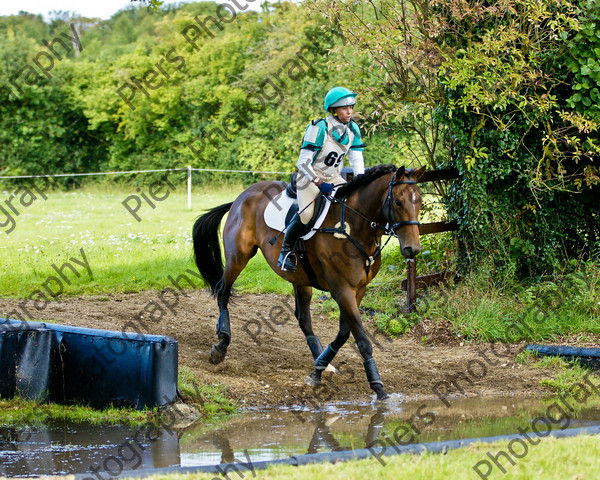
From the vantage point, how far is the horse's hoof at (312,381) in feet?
24.5

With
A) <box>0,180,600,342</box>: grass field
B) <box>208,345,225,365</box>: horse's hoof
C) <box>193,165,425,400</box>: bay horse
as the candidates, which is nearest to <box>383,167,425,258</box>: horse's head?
<box>193,165,425,400</box>: bay horse

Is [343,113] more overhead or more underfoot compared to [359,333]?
more overhead

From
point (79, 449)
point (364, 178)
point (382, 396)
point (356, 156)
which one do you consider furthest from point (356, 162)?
point (79, 449)

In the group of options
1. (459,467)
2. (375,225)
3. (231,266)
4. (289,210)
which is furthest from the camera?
(231,266)

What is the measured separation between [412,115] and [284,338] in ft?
13.7

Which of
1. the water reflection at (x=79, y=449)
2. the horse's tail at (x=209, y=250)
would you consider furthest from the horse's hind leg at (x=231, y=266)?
the water reflection at (x=79, y=449)

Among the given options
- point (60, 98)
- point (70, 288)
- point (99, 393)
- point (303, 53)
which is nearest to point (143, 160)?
point (60, 98)

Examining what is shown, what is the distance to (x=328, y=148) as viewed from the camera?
7.23 meters

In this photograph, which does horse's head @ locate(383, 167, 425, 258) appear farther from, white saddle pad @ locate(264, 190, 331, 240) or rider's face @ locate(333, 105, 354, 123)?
white saddle pad @ locate(264, 190, 331, 240)

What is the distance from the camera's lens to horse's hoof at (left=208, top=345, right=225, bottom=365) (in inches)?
321

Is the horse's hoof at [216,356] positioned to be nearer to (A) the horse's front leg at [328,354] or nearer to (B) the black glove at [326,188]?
(A) the horse's front leg at [328,354]

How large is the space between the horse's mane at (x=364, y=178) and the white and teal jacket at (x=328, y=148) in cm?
13

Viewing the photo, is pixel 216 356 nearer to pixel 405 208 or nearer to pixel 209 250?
pixel 209 250

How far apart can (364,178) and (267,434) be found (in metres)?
2.65
